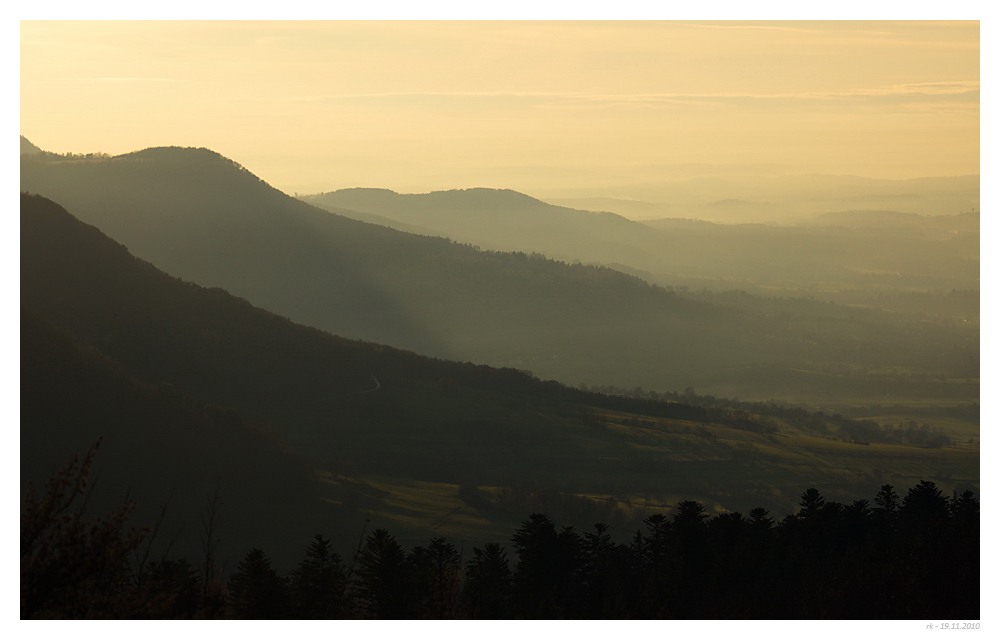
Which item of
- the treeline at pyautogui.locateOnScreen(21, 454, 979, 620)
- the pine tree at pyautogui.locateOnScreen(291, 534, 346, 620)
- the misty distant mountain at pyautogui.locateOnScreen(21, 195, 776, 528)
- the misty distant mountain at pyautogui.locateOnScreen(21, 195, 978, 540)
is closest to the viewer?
the pine tree at pyautogui.locateOnScreen(291, 534, 346, 620)

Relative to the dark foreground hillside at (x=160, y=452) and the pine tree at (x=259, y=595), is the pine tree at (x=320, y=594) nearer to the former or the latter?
the pine tree at (x=259, y=595)

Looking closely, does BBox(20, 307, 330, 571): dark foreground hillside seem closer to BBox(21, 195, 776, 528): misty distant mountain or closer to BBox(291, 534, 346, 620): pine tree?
BBox(21, 195, 776, 528): misty distant mountain

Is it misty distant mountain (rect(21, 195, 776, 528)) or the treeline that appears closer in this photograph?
the treeline

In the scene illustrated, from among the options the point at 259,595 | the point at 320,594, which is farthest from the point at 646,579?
the point at 259,595

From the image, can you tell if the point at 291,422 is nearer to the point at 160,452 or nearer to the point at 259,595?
the point at 160,452

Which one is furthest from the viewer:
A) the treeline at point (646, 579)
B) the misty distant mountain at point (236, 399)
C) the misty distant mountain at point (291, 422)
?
the misty distant mountain at point (236, 399)

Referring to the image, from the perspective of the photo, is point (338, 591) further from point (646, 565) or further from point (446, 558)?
point (646, 565)

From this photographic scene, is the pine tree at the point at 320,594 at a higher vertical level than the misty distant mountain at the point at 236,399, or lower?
lower

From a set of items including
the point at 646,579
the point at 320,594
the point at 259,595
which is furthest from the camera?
the point at 646,579

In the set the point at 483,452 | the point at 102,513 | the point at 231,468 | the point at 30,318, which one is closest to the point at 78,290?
the point at 30,318

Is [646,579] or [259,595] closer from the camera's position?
[259,595]

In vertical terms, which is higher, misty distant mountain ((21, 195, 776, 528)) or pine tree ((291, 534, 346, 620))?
misty distant mountain ((21, 195, 776, 528))

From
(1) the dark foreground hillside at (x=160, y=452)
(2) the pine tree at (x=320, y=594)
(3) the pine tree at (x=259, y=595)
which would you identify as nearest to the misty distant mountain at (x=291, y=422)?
(1) the dark foreground hillside at (x=160, y=452)

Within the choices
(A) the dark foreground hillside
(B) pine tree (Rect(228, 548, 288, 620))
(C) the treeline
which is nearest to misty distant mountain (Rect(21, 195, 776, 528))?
(A) the dark foreground hillside
